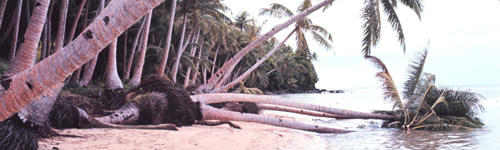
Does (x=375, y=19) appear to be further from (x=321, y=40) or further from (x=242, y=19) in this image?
(x=242, y=19)

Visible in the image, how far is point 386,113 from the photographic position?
14586 mm

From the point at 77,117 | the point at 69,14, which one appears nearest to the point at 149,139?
the point at 77,117

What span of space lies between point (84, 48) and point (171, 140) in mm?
3527

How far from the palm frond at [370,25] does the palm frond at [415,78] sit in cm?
159

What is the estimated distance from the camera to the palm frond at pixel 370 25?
13805 mm

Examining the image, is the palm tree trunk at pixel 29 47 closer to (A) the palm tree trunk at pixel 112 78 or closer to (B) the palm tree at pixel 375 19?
(A) the palm tree trunk at pixel 112 78

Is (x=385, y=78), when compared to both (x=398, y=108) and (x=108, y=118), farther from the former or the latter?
(x=108, y=118)

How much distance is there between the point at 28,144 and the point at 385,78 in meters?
12.1

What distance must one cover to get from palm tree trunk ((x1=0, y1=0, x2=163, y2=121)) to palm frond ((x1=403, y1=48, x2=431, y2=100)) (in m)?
12.1

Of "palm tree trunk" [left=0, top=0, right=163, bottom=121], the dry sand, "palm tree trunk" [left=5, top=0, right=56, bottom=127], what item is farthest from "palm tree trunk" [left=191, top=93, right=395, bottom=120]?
"palm tree trunk" [left=0, top=0, right=163, bottom=121]

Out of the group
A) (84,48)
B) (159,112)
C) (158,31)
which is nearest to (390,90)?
(159,112)

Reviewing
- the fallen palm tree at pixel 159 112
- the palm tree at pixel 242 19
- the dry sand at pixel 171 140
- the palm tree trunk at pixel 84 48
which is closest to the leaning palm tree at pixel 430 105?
the fallen palm tree at pixel 159 112

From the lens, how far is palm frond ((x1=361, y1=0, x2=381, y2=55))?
45.3ft

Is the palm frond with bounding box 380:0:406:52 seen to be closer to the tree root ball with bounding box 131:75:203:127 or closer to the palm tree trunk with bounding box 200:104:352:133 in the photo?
the palm tree trunk with bounding box 200:104:352:133
